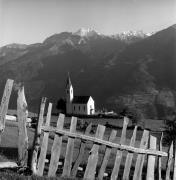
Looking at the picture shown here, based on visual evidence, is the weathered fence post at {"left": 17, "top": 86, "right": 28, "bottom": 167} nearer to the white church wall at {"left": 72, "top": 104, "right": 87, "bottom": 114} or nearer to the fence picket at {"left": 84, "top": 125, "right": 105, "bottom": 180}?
the fence picket at {"left": 84, "top": 125, "right": 105, "bottom": 180}

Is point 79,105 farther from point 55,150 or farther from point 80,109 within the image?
point 55,150

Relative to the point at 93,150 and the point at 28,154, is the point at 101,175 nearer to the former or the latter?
the point at 93,150

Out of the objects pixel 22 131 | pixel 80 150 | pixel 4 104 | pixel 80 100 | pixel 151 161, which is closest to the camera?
pixel 4 104

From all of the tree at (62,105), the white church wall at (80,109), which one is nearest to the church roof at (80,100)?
the white church wall at (80,109)

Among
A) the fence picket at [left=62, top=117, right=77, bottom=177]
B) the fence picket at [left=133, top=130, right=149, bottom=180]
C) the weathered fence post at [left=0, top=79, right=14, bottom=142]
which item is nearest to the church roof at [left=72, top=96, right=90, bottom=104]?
the fence picket at [left=133, top=130, right=149, bottom=180]

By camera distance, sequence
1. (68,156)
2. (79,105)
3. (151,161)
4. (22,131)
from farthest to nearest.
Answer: (79,105) < (151,161) < (68,156) < (22,131)

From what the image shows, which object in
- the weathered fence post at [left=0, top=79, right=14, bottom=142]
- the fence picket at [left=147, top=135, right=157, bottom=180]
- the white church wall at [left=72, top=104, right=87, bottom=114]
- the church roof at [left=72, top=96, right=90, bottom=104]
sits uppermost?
the church roof at [left=72, top=96, right=90, bottom=104]

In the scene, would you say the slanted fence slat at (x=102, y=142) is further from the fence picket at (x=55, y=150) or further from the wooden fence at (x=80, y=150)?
the fence picket at (x=55, y=150)

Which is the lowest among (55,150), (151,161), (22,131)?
(151,161)

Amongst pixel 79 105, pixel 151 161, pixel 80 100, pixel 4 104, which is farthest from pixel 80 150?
pixel 80 100

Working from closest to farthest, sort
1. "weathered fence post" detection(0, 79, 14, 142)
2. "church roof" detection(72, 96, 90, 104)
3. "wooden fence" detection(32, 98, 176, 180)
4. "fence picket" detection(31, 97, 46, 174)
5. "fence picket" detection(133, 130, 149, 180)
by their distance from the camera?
"weathered fence post" detection(0, 79, 14, 142) → "fence picket" detection(31, 97, 46, 174) → "wooden fence" detection(32, 98, 176, 180) → "fence picket" detection(133, 130, 149, 180) → "church roof" detection(72, 96, 90, 104)

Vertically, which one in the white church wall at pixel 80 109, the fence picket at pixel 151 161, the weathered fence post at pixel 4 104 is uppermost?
the white church wall at pixel 80 109

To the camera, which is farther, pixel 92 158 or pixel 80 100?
pixel 80 100

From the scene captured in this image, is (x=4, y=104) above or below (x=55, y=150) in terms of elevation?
→ above
